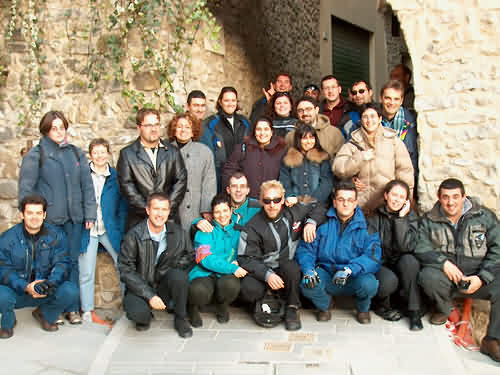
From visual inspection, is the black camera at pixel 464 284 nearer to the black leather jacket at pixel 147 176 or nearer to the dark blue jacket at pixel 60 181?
the black leather jacket at pixel 147 176

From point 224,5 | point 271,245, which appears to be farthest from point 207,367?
point 224,5

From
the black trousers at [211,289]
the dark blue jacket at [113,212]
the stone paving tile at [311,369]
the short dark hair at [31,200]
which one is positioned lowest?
the stone paving tile at [311,369]

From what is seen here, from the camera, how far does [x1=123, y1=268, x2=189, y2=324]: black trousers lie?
12.5ft

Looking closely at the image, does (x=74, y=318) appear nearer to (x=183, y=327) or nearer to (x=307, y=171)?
(x=183, y=327)

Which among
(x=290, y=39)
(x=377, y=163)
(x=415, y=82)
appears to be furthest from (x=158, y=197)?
(x=290, y=39)

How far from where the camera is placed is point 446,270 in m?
3.89

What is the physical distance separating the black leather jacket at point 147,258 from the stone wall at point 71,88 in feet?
4.39

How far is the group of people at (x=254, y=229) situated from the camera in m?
3.90

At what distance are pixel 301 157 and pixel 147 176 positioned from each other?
127cm

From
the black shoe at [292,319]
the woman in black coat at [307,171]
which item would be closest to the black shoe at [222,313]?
the black shoe at [292,319]

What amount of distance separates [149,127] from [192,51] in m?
1.34

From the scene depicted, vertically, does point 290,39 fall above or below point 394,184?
above

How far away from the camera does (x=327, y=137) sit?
4.49 metres

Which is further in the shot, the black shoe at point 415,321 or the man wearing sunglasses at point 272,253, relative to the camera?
the man wearing sunglasses at point 272,253
